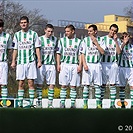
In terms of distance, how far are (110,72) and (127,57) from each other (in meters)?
0.61

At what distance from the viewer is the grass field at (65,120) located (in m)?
6.31

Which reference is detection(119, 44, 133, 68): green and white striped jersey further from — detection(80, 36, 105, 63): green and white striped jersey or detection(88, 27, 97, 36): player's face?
detection(88, 27, 97, 36): player's face

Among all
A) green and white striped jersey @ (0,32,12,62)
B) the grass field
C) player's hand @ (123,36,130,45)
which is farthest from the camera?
player's hand @ (123,36,130,45)

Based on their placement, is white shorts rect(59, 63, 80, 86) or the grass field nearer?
the grass field

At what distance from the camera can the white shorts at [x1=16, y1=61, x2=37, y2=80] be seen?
10.6m

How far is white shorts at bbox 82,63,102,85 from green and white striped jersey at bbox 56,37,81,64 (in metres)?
0.42

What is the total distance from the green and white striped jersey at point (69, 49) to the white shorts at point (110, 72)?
688 millimetres

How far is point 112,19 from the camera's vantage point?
73.1m

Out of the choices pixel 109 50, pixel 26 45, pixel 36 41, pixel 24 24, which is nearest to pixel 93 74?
pixel 109 50

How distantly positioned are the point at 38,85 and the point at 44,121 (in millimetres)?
4635

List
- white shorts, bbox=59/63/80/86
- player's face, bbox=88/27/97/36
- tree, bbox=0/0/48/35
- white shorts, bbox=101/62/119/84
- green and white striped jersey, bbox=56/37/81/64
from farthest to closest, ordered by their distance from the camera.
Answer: tree, bbox=0/0/48/35
white shorts, bbox=101/62/119/84
white shorts, bbox=59/63/80/86
green and white striped jersey, bbox=56/37/81/64
player's face, bbox=88/27/97/36

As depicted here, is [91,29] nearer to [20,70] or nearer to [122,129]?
[20,70]

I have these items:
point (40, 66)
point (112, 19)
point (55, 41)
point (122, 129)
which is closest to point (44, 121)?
point (122, 129)

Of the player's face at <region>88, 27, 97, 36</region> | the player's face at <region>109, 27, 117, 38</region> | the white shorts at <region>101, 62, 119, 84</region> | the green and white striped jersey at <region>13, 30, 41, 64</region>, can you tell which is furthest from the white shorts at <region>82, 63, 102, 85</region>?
the green and white striped jersey at <region>13, 30, 41, 64</region>
